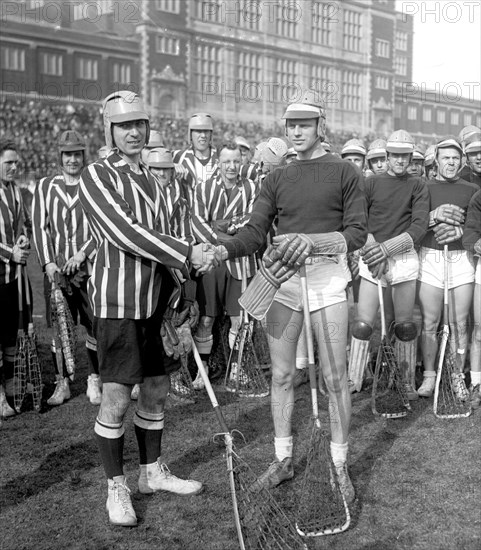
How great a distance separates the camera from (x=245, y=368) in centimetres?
663

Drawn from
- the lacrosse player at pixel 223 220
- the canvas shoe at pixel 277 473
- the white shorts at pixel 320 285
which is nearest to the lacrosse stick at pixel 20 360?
the lacrosse player at pixel 223 220

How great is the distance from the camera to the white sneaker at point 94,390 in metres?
6.15

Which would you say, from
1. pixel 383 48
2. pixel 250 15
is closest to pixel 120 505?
pixel 250 15

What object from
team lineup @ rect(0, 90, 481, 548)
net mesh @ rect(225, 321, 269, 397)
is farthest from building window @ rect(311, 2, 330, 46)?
net mesh @ rect(225, 321, 269, 397)

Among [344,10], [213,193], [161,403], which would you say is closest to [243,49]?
[344,10]

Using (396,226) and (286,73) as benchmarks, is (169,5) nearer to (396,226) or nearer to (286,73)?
(286,73)

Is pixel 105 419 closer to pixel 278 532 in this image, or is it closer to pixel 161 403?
pixel 161 403

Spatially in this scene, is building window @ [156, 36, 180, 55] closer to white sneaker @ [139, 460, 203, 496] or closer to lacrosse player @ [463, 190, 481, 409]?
lacrosse player @ [463, 190, 481, 409]

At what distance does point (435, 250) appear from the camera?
6.23 m

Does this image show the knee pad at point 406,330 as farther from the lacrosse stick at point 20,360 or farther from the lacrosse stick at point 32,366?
the lacrosse stick at point 20,360

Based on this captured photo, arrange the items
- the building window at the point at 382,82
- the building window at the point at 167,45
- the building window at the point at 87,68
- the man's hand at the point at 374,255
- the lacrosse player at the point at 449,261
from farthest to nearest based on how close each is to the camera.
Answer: the building window at the point at 382,82
the building window at the point at 167,45
the building window at the point at 87,68
the lacrosse player at the point at 449,261
the man's hand at the point at 374,255

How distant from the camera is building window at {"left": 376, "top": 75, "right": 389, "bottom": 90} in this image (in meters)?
48.6

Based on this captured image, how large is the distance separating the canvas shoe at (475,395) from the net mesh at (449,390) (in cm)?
6

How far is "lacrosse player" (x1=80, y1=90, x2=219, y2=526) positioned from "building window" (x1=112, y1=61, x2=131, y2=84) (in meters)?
33.6
